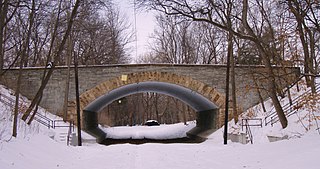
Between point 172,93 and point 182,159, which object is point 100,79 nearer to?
point 172,93

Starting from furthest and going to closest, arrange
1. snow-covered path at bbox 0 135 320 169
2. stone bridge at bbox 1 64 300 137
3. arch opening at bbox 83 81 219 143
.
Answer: arch opening at bbox 83 81 219 143
stone bridge at bbox 1 64 300 137
snow-covered path at bbox 0 135 320 169

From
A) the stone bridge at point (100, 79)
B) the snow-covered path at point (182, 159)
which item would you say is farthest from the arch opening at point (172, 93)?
the snow-covered path at point (182, 159)

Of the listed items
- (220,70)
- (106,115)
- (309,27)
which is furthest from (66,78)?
(106,115)

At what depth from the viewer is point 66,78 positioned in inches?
920

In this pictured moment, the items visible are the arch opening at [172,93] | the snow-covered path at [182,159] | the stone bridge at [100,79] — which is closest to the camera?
the snow-covered path at [182,159]

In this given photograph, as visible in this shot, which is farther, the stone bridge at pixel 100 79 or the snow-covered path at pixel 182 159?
the stone bridge at pixel 100 79

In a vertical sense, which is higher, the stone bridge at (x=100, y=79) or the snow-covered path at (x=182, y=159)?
the stone bridge at (x=100, y=79)

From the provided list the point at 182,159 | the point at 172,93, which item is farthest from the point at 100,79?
the point at 182,159

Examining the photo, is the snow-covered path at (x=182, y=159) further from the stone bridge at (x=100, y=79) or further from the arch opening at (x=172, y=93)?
the arch opening at (x=172, y=93)

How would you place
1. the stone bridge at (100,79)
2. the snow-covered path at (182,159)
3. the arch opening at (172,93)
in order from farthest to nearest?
1. the arch opening at (172,93)
2. the stone bridge at (100,79)
3. the snow-covered path at (182,159)

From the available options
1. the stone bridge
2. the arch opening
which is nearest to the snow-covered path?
the stone bridge

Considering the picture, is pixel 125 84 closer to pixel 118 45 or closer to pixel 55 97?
pixel 55 97

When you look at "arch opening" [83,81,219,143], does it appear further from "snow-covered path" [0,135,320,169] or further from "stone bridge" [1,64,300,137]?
"snow-covered path" [0,135,320,169]

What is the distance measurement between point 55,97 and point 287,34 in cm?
1532
